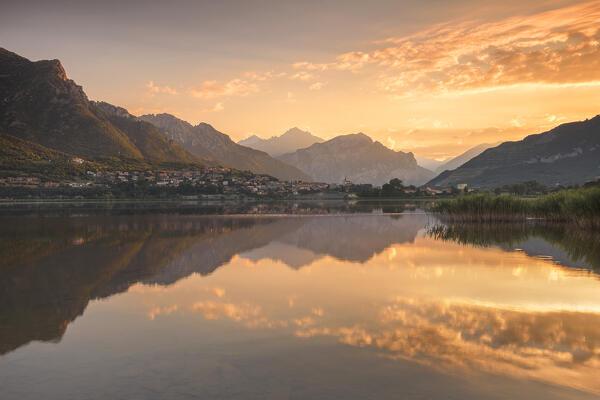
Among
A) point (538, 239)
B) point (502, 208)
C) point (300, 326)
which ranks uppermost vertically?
point (502, 208)

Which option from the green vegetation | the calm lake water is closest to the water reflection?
the calm lake water

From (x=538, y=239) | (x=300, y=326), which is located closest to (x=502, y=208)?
(x=538, y=239)

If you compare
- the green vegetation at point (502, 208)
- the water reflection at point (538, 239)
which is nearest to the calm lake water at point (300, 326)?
the water reflection at point (538, 239)

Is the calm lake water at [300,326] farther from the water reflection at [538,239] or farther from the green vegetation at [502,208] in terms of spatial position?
the green vegetation at [502,208]

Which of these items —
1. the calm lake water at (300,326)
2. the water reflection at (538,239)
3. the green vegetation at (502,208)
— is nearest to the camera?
the calm lake water at (300,326)

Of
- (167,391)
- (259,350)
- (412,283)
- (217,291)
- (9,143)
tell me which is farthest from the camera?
(9,143)

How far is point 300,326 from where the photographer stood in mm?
10758

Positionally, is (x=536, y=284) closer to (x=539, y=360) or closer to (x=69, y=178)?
(x=539, y=360)

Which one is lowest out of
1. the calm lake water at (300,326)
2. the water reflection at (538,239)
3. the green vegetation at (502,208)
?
the calm lake water at (300,326)

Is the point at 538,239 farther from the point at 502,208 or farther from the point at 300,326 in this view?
the point at 300,326

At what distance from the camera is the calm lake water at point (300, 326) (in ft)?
24.2

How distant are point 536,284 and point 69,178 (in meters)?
165

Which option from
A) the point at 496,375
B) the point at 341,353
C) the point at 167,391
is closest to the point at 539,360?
the point at 496,375

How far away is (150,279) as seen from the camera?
17000 millimetres
